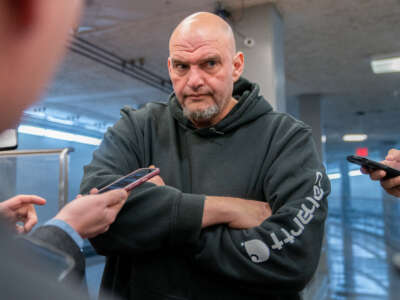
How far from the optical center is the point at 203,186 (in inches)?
53.8

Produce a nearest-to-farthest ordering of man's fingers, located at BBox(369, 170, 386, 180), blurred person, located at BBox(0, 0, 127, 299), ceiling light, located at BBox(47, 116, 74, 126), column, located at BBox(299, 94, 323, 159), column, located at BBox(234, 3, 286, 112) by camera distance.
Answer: blurred person, located at BBox(0, 0, 127, 299), man's fingers, located at BBox(369, 170, 386, 180), column, located at BBox(234, 3, 286, 112), column, located at BBox(299, 94, 323, 159), ceiling light, located at BBox(47, 116, 74, 126)

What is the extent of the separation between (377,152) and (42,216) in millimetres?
18099

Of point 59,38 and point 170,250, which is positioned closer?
point 59,38

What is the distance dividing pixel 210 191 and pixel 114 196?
0.40 m

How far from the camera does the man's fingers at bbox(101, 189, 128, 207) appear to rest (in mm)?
1092

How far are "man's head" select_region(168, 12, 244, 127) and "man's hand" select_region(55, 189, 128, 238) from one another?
0.52 meters

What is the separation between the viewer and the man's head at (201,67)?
146 centimetres

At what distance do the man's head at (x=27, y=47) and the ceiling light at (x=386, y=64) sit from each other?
681cm

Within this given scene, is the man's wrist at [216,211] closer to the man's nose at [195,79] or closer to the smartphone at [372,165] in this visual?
the man's nose at [195,79]

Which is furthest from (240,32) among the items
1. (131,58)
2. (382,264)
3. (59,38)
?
(382,264)

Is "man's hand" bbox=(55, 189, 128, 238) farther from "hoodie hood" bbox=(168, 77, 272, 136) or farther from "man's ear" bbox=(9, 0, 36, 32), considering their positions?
"man's ear" bbox=(9, 0, 36, 32)

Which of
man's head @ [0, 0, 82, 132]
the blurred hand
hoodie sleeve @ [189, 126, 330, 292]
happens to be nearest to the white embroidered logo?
hoodie sleeve @ [189, 126, 330, 292]

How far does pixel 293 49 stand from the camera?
19.3ft

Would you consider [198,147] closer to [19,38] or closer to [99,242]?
[99,242]
